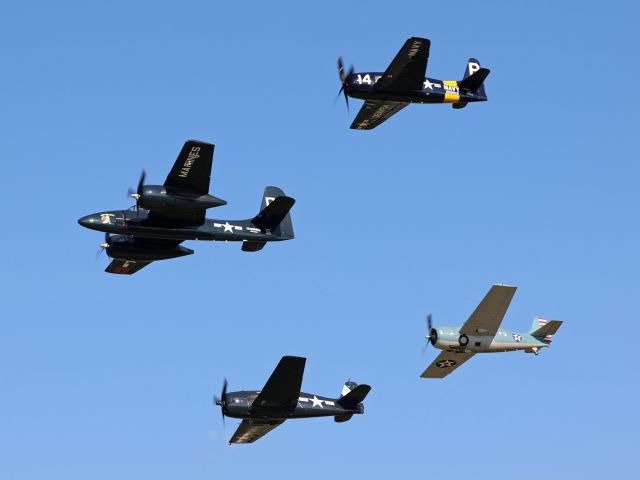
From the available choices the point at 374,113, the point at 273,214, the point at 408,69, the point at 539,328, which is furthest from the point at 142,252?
the point at 539,328

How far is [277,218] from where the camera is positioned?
68875mm

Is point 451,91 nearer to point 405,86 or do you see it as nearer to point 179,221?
point 405,86

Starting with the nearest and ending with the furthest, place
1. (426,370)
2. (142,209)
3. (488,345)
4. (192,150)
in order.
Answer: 1. (192,150)
2. (142,209)
3. (488,345)
4. (426,370)

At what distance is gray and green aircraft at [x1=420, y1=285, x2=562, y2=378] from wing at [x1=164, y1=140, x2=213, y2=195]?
1665cm

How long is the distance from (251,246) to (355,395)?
10.3 meters

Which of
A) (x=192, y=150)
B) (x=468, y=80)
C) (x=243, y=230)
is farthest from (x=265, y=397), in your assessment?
(x=468, y=80)

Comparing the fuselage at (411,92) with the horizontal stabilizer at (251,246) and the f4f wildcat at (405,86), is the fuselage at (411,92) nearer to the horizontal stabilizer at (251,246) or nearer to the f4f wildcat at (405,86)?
the f4f wildcat at (405,86)

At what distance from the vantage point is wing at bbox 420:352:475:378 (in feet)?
247

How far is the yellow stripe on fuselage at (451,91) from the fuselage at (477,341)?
44.5ft

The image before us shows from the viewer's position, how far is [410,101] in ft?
242

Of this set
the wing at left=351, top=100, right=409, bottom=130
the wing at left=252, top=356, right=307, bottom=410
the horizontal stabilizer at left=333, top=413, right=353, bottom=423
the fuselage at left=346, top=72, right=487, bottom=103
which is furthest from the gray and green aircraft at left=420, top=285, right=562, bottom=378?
the wing at left=351, top=100, right=409, bottom=130

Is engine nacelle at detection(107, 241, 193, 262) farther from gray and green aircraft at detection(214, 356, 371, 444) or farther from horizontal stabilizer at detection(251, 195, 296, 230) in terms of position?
gray and green aircraft at detection(214, 356, 371, 444)

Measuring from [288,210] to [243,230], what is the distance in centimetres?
267

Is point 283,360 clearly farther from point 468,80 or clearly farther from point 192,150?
point 468,80
